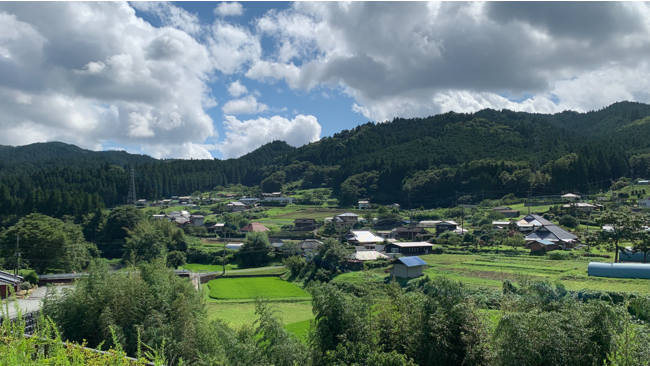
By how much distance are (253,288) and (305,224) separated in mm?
28427

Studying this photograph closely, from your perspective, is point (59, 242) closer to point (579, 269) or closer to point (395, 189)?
point (579, 269)

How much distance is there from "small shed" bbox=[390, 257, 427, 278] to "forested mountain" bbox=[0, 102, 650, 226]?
149 ft

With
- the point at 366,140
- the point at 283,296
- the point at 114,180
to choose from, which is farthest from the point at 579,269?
the point at 366,140

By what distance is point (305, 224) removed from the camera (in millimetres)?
60125

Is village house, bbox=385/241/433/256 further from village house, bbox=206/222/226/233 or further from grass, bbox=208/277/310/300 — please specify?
village house, bbox=206/222/226/233

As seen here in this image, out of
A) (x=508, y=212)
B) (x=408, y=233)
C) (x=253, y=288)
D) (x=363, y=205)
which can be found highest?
(x=363, y=205)

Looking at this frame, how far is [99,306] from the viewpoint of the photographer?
1205 cm

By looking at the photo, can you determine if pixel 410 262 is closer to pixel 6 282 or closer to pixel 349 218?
pixel 6 282

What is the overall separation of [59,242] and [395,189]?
65386 millimetres

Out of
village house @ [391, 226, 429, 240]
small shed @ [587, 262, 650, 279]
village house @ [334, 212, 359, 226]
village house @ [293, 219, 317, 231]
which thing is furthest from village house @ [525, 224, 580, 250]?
village house @ [293, 219, 317, 231]

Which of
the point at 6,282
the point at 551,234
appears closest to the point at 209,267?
the point at 6,282

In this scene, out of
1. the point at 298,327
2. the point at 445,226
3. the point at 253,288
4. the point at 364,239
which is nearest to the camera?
the point at 298,327

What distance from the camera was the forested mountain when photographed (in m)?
66.0

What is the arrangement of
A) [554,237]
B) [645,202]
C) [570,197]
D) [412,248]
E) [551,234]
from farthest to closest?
[570,197] < [645,202] < [412,248] < [551,234] < [554,237]
